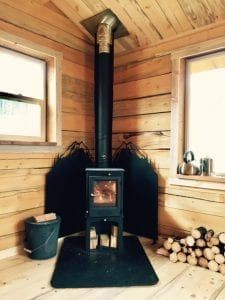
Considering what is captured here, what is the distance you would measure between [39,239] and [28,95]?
1.43m

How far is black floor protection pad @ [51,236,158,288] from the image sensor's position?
198 centimetres

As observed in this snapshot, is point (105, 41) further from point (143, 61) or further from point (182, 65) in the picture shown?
point (182, 65)

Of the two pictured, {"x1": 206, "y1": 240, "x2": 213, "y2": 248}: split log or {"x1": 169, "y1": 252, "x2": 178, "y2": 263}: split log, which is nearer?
{"x1": 206, "y1": 240, "x2": 213, "y2": 248}: split log

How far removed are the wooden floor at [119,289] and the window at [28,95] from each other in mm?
1073

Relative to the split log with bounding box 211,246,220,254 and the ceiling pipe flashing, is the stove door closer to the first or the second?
the split log with bounding box 211,246,220,254

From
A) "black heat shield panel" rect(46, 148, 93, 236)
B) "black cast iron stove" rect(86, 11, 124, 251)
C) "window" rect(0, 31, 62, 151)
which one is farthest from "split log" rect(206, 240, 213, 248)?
"window" rect(0, 31, 62, 151)

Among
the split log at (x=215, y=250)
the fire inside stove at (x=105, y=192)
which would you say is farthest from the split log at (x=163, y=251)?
the fire inside stove at (x=105, y=192)

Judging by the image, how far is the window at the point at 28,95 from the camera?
2.49 m

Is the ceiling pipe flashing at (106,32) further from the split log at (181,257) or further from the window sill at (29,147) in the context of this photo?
the split log at (181,257)

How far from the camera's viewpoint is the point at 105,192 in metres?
2.61

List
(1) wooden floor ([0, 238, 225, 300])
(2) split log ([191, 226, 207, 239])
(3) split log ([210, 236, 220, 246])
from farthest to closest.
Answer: (2) split log ([191, 226, 207, 239]), (3) split log ([210, 236, 220, 246]), (1) wooden floor ([0, 238, 225, 300])

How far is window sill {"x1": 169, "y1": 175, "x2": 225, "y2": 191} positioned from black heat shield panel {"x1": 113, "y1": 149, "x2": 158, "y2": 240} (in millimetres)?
251

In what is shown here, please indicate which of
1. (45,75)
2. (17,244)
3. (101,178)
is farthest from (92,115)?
(17,244)

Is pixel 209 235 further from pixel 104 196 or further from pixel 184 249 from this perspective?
pixel 104 196
